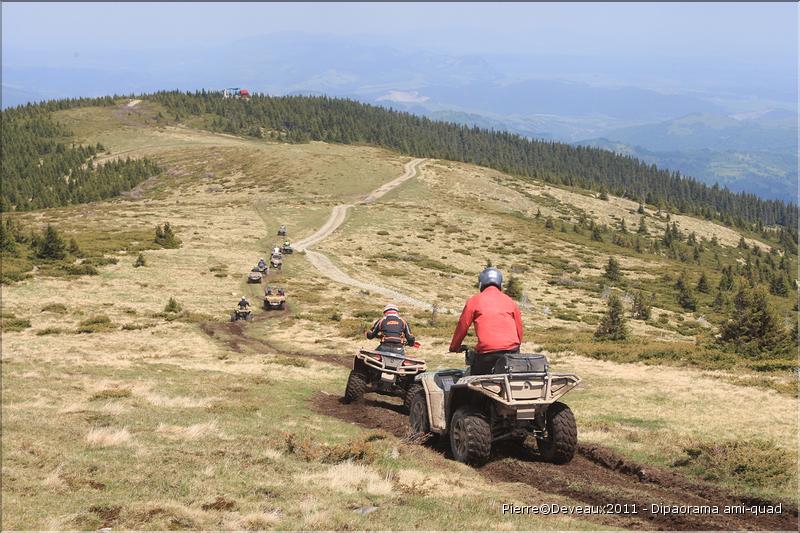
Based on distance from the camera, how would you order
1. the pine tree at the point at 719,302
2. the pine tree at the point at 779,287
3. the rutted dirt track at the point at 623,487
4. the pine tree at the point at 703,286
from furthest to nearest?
the pine tree at the point at 779,287 < the pine tree at the point at 703,286 < the pine tree at the point at 719,302 < the rutted dirt track at the point at 623,487

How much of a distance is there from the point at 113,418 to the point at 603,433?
12.7 meters

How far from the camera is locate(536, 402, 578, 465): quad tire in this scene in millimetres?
11766

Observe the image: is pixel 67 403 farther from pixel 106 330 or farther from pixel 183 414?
pixel 106 330

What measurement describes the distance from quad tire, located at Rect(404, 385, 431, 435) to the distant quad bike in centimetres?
33

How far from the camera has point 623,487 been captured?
1098 cm

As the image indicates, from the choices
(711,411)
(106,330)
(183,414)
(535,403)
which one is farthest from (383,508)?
(106,330)

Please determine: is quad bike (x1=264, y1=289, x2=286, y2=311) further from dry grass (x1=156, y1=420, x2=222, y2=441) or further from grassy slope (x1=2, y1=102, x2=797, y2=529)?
dry grass (x1=156, y1=420, x2=222, y2=441)

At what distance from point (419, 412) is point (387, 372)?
374 cm

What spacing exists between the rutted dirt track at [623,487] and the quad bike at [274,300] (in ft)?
110

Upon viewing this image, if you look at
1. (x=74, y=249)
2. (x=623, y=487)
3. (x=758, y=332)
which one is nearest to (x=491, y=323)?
(x=623, y=487)

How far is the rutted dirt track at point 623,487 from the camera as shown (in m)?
9.16

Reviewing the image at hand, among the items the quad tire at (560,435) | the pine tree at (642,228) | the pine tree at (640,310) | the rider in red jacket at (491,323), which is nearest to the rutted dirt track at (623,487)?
the quad tire at (560,435)

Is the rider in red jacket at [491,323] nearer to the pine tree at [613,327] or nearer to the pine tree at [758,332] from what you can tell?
the pine tree at [758,332]

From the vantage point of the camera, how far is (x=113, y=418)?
1570 cm
